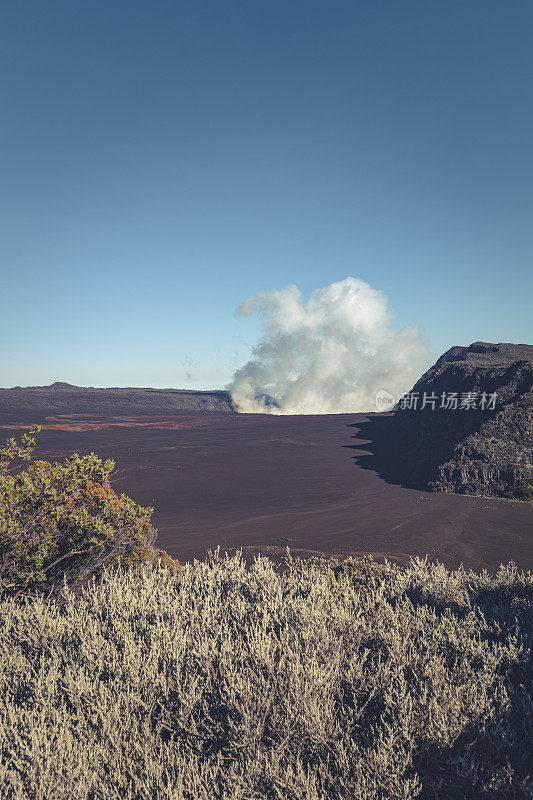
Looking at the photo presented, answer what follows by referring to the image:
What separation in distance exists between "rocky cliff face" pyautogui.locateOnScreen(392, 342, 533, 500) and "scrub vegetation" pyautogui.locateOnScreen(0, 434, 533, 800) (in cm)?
1958

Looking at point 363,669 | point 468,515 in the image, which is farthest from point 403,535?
point 363,669

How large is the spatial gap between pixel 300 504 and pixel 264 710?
1716 centimetres

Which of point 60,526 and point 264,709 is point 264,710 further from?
point 60,526

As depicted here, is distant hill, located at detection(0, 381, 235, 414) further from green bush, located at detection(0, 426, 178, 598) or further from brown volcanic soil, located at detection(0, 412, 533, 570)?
green bush, located at detection(0, 426, 178, 598)

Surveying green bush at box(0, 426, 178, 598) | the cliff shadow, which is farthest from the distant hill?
green bush at box(0, 426, 178, 598)

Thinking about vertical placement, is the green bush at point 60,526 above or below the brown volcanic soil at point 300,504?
above

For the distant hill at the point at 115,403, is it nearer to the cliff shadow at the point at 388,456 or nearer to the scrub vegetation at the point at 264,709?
the cliff shadow at the point at 388,456

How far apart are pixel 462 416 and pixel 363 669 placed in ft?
95.5

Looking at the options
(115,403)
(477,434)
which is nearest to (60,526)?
(477,434)

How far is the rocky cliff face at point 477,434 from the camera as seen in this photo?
2216 centimetres

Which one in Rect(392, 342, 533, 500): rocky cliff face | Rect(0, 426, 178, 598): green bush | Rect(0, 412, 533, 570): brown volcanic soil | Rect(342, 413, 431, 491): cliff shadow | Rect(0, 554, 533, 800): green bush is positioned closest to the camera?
Rect(0, 554, 533, 800): green bush

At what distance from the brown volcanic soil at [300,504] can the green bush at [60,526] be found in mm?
5125

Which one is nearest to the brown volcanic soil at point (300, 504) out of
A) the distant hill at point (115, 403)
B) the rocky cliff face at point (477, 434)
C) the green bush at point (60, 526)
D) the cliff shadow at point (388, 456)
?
the cliff shadow at point (388, 456)

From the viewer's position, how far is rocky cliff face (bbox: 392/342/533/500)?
22.2m
